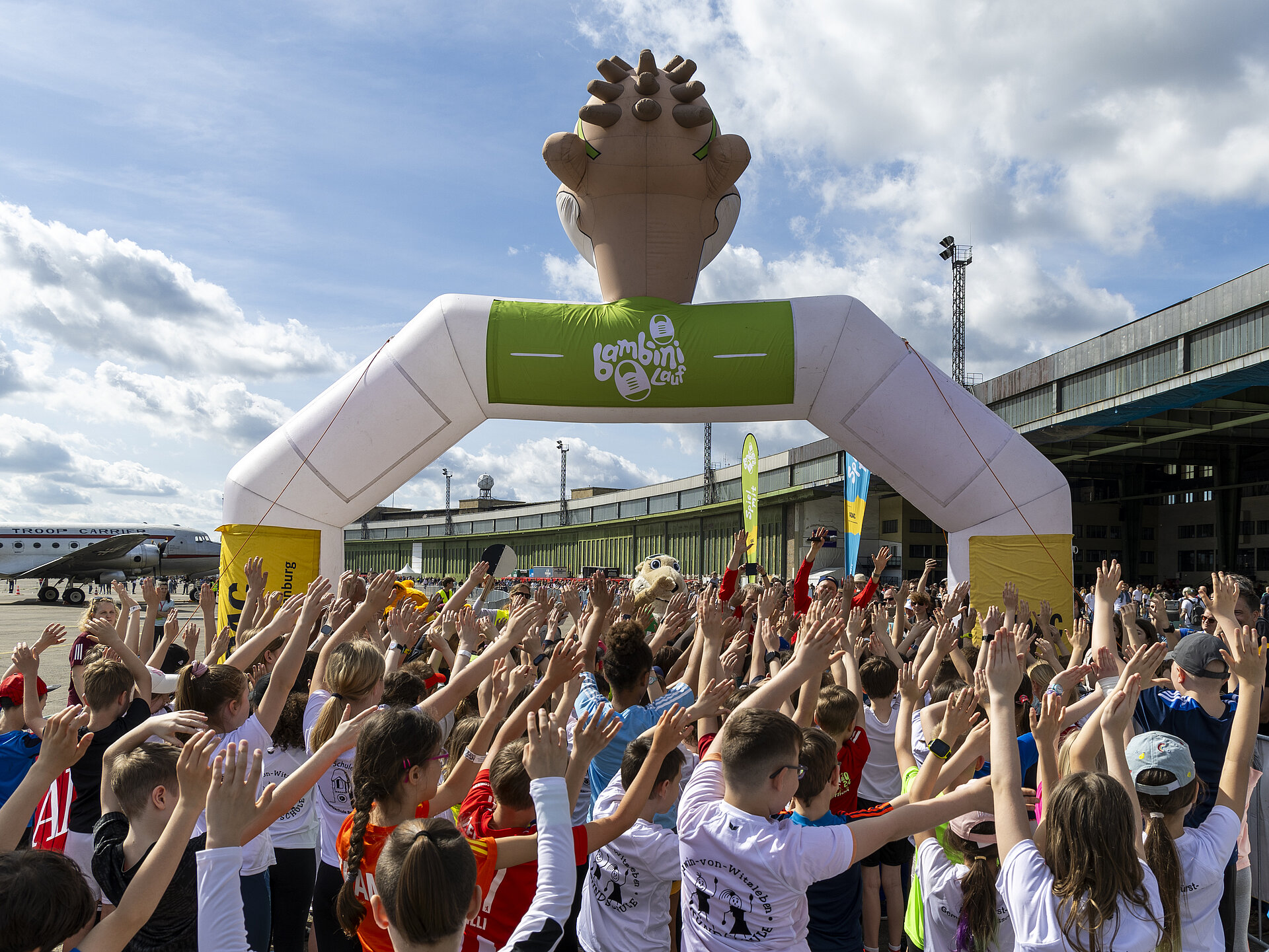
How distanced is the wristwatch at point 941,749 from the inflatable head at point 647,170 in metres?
7.86

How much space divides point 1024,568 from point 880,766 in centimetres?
598

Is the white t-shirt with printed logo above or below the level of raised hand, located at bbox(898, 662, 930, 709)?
below

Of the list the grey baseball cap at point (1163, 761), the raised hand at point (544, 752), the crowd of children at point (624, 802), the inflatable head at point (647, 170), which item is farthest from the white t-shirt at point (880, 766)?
the inflatable head at point (647, 170)

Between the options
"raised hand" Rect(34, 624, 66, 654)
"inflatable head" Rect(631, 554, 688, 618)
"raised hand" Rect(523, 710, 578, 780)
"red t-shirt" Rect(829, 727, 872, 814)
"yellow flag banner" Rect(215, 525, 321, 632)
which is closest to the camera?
"raised hand" Rect(523, 710, 578, 780)

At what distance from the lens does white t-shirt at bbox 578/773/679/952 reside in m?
2.71

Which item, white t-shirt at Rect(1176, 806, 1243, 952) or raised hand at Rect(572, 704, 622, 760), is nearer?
raised hand at Rect(572, 704, 622, 760)

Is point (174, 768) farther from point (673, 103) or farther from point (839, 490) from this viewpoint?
point (839, 490)

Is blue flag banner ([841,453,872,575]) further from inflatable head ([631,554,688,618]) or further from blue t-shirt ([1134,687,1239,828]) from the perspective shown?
blue t-shirt ([1134,687,1239,828])

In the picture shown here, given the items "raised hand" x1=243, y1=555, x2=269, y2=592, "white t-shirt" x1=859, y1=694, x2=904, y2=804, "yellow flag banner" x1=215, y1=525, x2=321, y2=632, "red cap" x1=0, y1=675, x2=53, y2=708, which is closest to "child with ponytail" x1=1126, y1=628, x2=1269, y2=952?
"white t-shirt" x1=859, y1=694, x2=904, y2=804

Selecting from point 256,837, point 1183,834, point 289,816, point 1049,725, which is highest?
point 1049,725

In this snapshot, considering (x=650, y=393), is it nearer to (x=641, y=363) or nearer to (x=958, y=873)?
(x=641, y=363)

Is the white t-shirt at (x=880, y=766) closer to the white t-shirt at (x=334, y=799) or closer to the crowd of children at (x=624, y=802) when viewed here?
the crowd of children at (x=624, y=802)

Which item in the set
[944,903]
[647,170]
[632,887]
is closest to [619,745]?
[632,887]

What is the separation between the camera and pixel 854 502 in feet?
40.5
